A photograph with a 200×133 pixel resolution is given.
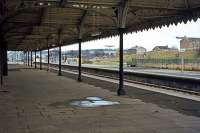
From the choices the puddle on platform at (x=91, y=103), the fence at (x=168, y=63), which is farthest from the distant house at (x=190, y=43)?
the puddle on platform at (x=91, y=103)

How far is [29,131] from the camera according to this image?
372 inches

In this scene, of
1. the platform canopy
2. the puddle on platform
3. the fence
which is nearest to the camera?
the puddle on platform

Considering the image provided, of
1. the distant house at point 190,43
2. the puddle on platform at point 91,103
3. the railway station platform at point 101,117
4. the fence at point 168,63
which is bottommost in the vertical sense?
the puddle on platform at point 91,103

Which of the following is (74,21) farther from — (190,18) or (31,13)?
(190,18)

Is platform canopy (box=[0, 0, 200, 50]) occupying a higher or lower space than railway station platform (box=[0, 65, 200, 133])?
higher

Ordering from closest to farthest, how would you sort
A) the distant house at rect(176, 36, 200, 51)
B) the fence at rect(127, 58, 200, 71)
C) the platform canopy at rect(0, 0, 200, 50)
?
the platform canopy at rect(0, 0, 200, 50), the distant house at rect(176, 36, 200, 51), the fence at rect(127, 58, 200, 71)

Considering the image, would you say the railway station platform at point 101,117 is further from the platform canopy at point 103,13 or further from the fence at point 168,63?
the fence at point 168,63

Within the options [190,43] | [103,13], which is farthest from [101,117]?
[190,43]

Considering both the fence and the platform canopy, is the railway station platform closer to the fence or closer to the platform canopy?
the platform canopy

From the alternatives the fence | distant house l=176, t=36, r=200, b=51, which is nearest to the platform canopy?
distant house l=176, t=36, r=200, b=51

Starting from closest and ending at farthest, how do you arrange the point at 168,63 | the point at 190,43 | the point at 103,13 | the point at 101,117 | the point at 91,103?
the point at 101,117, the point at 91,103, the point at 103,13, the point at 168,63, the point at 190,43

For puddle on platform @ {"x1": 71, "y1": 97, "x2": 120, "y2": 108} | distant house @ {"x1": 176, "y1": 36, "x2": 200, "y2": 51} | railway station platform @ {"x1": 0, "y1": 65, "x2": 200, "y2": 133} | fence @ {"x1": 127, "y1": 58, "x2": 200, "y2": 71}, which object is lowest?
puddle on platform @ {"x1": 71, "y1": 97, "x2": 120, "y2": 108}

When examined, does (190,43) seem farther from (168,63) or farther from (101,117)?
(101,117)

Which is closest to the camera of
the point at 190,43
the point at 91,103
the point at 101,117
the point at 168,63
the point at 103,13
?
the point at 101,117
